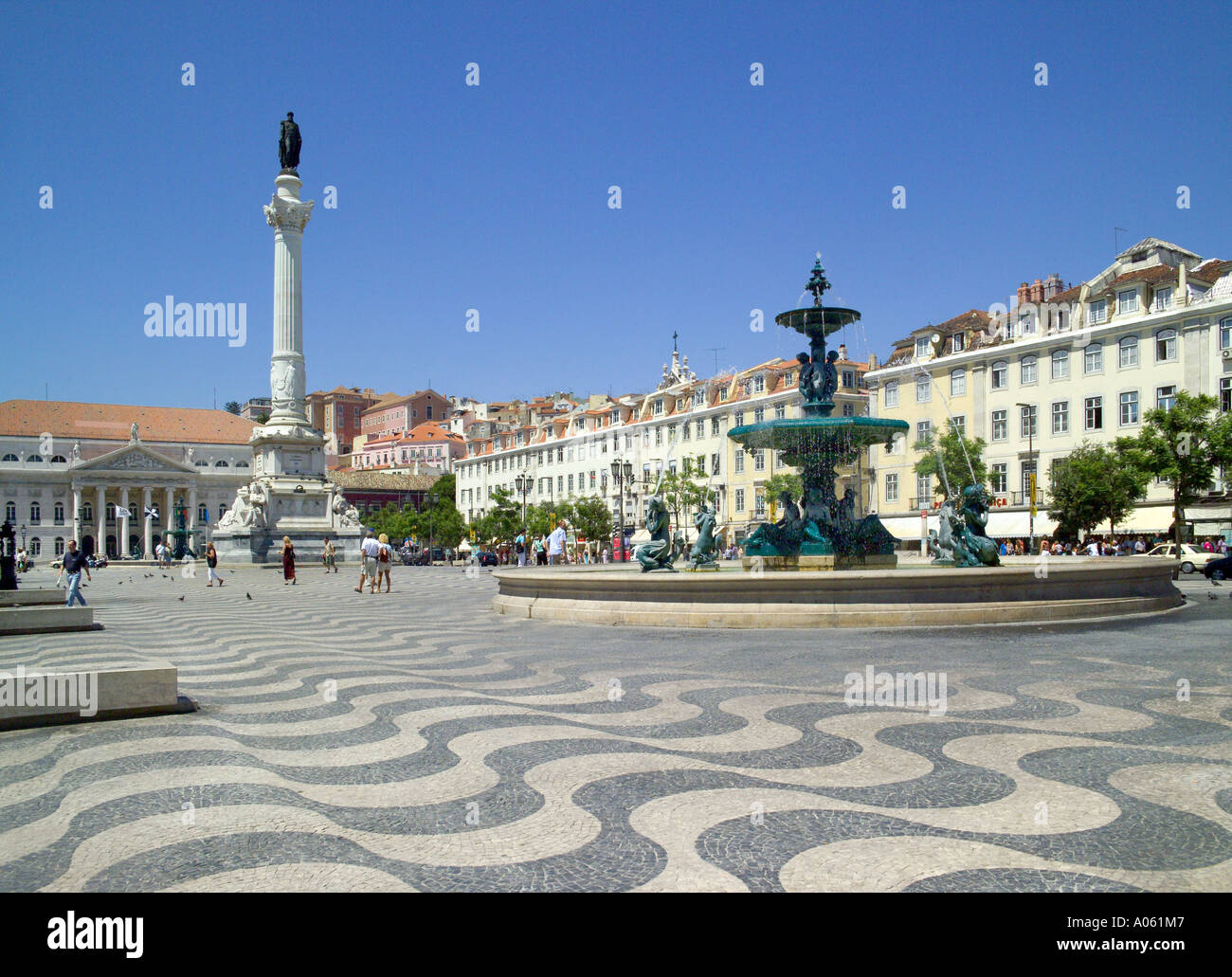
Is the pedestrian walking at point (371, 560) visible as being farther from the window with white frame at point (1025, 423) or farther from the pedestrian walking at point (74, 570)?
the window with white frame at point (1025, 423)

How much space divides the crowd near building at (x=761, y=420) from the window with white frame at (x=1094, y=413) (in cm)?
7

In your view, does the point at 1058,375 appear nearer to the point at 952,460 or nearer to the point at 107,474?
the point at 952,460

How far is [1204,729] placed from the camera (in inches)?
235

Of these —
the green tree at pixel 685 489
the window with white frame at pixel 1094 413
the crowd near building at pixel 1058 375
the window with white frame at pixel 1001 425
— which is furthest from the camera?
the green tree at pixel 685 489

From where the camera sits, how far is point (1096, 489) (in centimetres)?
3859

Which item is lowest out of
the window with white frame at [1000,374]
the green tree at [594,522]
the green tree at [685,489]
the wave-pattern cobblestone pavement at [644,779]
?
the wave-pattern cobblestone pavement at [644,779]

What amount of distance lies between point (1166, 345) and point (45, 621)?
46.9 metres

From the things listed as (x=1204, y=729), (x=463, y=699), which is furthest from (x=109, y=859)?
(x=1204, y=729)

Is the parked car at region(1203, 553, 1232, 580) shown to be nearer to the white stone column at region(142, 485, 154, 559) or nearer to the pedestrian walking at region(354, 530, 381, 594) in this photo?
the pedestrian walking at region(354, 530, 381, 594)

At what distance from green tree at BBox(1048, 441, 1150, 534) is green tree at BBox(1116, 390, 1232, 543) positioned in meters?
1.05

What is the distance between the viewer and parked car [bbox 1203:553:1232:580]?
2536 centimetres

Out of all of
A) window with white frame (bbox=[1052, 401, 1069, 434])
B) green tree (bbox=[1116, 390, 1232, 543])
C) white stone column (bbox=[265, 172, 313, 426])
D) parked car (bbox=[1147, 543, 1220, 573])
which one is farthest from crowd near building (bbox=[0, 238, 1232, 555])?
white stone column (bbox=[265, 172, 313, 426])

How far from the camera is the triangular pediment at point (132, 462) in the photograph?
93700 mm

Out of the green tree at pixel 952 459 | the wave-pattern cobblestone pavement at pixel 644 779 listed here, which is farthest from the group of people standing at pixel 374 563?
the green tree at pixel 952 459
